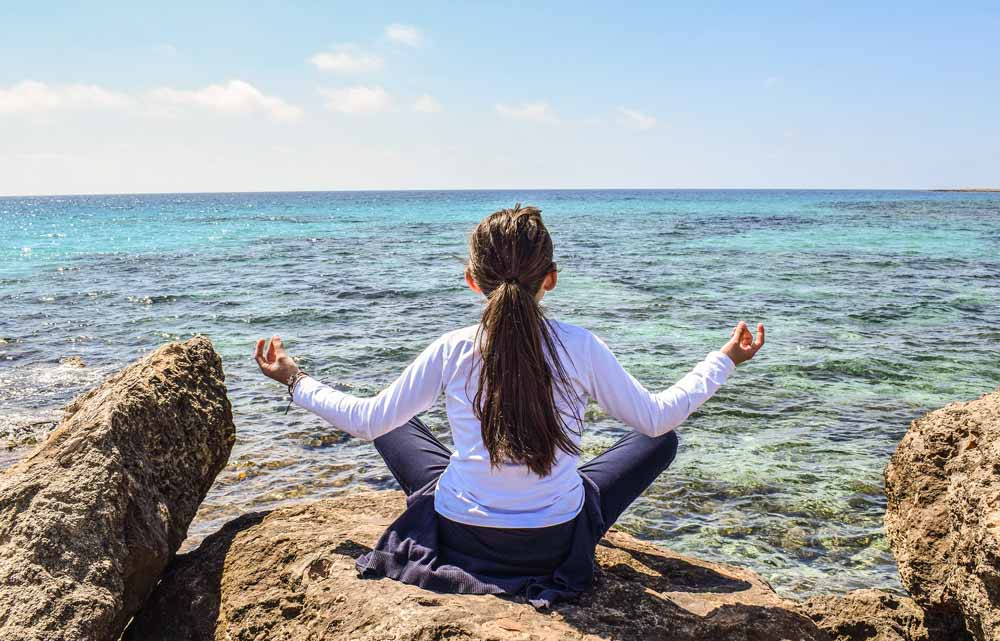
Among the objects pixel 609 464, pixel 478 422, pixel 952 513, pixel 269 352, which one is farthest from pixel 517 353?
pixel 952 513

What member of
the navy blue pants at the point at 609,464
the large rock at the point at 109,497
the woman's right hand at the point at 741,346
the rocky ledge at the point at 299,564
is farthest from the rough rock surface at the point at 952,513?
the large rock at the point at 109,497

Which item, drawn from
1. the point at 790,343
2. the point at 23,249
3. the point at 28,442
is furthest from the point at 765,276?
Answer: the point at 23,249

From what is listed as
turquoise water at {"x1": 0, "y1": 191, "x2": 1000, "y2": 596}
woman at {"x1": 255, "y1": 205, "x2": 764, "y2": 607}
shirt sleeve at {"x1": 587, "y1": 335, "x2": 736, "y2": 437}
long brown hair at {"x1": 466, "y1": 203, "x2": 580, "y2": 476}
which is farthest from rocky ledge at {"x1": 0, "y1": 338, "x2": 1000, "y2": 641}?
turquoise water at {"x1": 0, "y1": 191, "x2": 1000, "y2": 596}

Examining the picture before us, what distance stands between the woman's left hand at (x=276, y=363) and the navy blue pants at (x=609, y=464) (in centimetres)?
67

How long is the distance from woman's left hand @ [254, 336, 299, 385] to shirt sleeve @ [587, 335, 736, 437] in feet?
4.38

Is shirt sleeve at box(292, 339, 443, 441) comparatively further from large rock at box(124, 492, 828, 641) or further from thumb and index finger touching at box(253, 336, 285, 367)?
large rock at box(124, 492, 828, 641)

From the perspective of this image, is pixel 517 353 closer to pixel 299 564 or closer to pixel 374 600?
pixel 374 600

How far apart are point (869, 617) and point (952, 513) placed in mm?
909

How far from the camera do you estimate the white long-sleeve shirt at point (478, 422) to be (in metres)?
3.20

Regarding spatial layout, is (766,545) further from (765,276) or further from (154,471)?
(765,276)

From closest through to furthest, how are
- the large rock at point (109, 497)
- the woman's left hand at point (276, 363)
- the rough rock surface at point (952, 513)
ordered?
the rough rock surface at point (952, 513) → the large rock at point (109, 497) → the woman's left hand at point (276, 363)

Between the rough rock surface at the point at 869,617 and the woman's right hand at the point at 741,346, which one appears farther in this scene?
the rough rock surface at the point at 869,617

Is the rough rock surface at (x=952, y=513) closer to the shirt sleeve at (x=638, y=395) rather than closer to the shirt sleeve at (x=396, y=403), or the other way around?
the shirt sleeve at (x=638, y=395)

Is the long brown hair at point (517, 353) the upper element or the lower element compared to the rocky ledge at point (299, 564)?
upper
